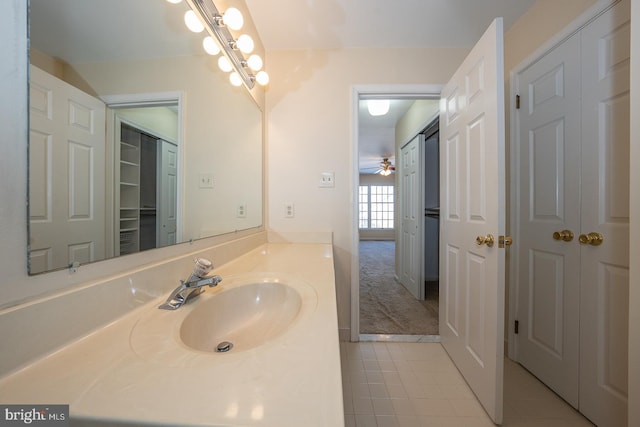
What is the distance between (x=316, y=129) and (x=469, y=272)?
4.67ft

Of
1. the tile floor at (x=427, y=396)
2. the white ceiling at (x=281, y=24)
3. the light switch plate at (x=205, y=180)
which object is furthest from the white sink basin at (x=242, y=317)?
the tile floor at (x=427, y=396)

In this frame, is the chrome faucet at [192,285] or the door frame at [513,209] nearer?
the chrome faucet at [192,285]

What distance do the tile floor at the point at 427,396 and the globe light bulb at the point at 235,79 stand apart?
1.87m

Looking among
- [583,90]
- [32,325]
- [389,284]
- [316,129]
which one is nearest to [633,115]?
[583,90]

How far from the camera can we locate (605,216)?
1.06 meters

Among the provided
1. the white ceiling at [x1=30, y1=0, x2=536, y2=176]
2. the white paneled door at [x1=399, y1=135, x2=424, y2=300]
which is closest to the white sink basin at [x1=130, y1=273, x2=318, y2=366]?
the white ceiling at [x1=30, y1=0, x2=536, y2=176]

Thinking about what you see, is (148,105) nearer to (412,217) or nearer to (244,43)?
(244,43)

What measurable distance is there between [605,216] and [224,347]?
1716 millimetres

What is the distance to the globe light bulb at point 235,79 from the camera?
4.05ft

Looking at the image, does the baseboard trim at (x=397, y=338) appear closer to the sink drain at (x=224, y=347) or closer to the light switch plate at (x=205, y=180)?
the sink drain at (x=224, y=347)

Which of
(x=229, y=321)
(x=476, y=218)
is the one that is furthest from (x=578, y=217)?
(x=229, y=321)

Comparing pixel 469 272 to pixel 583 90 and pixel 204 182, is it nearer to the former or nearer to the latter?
pixel 583 90

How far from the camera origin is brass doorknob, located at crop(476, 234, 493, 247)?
1.12 m

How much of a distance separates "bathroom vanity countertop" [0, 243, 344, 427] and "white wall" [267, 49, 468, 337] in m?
1.27
